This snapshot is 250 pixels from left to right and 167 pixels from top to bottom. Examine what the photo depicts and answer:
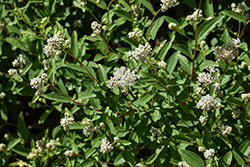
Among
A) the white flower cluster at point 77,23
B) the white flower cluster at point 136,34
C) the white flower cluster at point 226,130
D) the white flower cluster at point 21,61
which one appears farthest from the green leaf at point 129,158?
the white flower cluster at point 77,23

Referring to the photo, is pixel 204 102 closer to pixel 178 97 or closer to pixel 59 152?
pixel 178 97

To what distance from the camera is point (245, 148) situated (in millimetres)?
2996

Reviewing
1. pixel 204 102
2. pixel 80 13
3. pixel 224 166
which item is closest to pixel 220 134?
pixel 224 166

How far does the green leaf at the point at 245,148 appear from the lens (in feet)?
9.80

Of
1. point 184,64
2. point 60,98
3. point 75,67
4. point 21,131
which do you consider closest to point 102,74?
point 75,67

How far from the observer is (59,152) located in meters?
3.72

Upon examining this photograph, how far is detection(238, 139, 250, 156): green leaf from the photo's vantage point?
118 inches

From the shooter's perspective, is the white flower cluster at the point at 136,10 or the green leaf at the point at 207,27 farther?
the white flower cluster at the point at 136,10

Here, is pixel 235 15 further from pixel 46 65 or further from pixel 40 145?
pixel 40 145

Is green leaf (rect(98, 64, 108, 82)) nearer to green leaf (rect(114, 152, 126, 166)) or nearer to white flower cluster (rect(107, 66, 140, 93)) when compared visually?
white flower cluster (rect(107, 66, 140, 93))

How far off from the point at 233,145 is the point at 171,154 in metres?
0.77

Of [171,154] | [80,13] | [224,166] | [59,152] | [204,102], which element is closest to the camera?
[204,102]

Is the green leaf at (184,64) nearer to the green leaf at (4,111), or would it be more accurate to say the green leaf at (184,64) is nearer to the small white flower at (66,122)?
the small white flower at (66,122)

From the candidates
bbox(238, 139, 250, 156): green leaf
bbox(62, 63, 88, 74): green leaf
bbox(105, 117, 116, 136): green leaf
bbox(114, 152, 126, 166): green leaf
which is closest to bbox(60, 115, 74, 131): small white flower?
bbox(105, 117, 116, 136): green leaf
